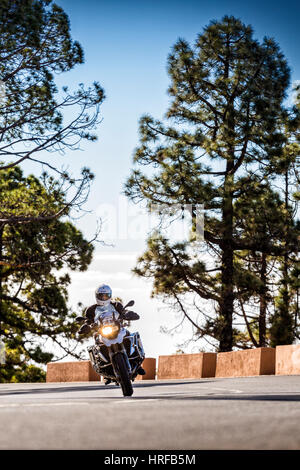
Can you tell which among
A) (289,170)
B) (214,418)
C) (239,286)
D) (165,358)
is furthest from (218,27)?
(214,418)

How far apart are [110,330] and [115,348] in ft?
0.80

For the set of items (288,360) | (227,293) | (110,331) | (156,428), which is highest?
→ (227,293)

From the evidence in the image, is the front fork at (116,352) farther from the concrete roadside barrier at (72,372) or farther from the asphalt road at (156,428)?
the concrete roadside barrier at (72,372)

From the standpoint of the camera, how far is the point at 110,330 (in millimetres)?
10273

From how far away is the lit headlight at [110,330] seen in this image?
10250mm

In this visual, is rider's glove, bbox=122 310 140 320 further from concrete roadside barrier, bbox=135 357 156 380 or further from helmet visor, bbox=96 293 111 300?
concrete roadside barrier, bbox=135 357 156 380

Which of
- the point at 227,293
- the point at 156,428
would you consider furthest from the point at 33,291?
the point at 156,428

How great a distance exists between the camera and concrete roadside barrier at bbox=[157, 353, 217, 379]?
2216 cm

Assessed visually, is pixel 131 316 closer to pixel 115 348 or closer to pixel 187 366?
pixel 115 348

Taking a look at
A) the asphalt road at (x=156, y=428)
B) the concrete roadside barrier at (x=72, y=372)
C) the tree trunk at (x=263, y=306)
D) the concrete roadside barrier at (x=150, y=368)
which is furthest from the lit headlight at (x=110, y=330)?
the tree trunk at (x=263, y=306)

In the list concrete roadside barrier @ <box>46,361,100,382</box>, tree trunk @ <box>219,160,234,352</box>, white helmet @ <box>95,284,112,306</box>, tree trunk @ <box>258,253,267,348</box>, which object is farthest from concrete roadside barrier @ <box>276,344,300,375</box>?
tree trunk @ <box>258,253,267,348</box>

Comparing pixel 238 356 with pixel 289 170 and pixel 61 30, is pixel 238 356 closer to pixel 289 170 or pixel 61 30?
pixel 61 30

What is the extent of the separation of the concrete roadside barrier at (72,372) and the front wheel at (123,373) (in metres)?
14.6

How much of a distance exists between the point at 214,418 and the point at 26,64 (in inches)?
808
